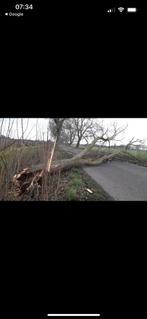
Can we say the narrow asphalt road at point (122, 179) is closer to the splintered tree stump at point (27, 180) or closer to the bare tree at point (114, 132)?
the bare tree at point (114, 132)

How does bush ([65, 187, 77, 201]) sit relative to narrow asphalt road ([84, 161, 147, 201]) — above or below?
below

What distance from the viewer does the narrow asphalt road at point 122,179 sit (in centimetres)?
125

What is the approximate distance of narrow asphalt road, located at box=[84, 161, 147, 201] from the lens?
125 cm

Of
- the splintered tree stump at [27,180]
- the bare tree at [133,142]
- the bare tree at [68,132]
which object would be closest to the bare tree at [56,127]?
the bare tree at [68,132]

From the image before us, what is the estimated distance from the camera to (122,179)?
1312mm

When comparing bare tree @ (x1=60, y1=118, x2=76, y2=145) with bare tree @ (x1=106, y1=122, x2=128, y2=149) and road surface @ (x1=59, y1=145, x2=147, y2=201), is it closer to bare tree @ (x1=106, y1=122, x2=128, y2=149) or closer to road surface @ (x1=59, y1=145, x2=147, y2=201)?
road surface @ (x1=59, y1=145, x2=147, y2=201)

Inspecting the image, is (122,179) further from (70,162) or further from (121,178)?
(70,162)

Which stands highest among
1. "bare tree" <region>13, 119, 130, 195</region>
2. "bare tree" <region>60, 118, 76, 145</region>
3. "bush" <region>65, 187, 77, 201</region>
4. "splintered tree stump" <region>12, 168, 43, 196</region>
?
"bare tree" <region>60, 118, 76, 145</region>

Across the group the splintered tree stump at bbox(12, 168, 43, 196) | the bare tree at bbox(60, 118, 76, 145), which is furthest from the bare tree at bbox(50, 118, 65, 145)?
the splintered tree stump at bbox(12, 168, 43, 196)
